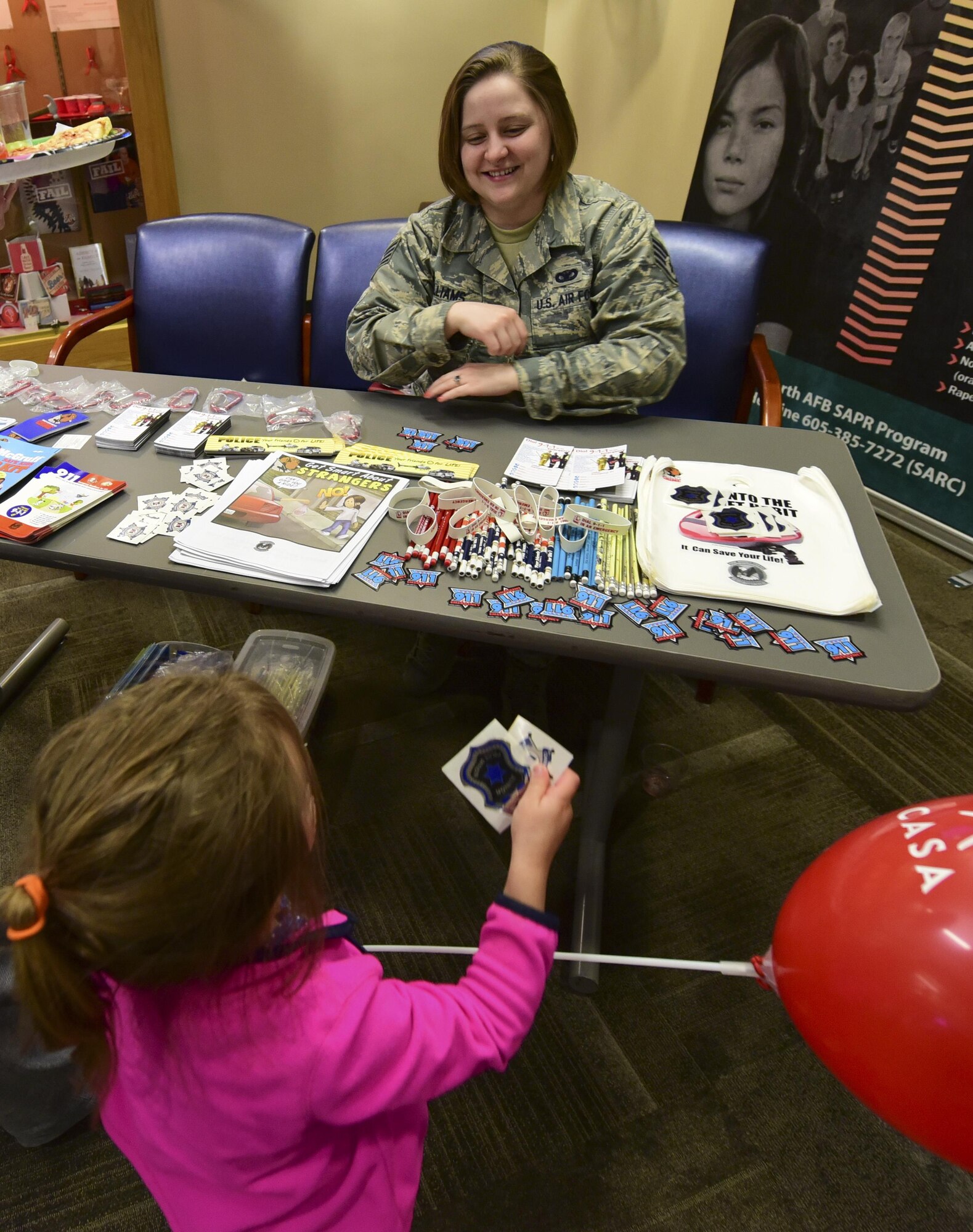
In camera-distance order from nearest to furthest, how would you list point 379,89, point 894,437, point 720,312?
point 720,312 < point 894,437 < point 379,89

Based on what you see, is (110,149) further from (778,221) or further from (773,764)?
(773,764)

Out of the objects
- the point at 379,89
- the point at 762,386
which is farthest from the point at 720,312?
the point at 379,89

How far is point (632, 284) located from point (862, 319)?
1.46 meters

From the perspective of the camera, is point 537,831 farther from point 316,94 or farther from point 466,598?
point 316,94

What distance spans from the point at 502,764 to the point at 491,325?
0.87 m

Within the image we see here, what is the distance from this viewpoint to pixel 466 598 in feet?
3.31

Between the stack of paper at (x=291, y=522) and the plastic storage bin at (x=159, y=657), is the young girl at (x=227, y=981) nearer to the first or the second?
the stack of paper at (x=291, y=522)

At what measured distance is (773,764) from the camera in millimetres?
1759

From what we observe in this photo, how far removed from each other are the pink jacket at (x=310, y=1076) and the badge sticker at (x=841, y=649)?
1.57 ft

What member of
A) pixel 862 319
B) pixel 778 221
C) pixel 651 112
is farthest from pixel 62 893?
pixel 651 112

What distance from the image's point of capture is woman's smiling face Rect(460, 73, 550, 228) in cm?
143

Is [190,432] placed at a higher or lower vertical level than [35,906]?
lower

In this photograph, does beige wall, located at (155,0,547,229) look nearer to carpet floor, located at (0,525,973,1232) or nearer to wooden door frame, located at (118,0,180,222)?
wooden door frame, located at (118,0,180,222)

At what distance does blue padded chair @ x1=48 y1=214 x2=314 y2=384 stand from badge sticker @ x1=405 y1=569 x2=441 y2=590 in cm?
122
